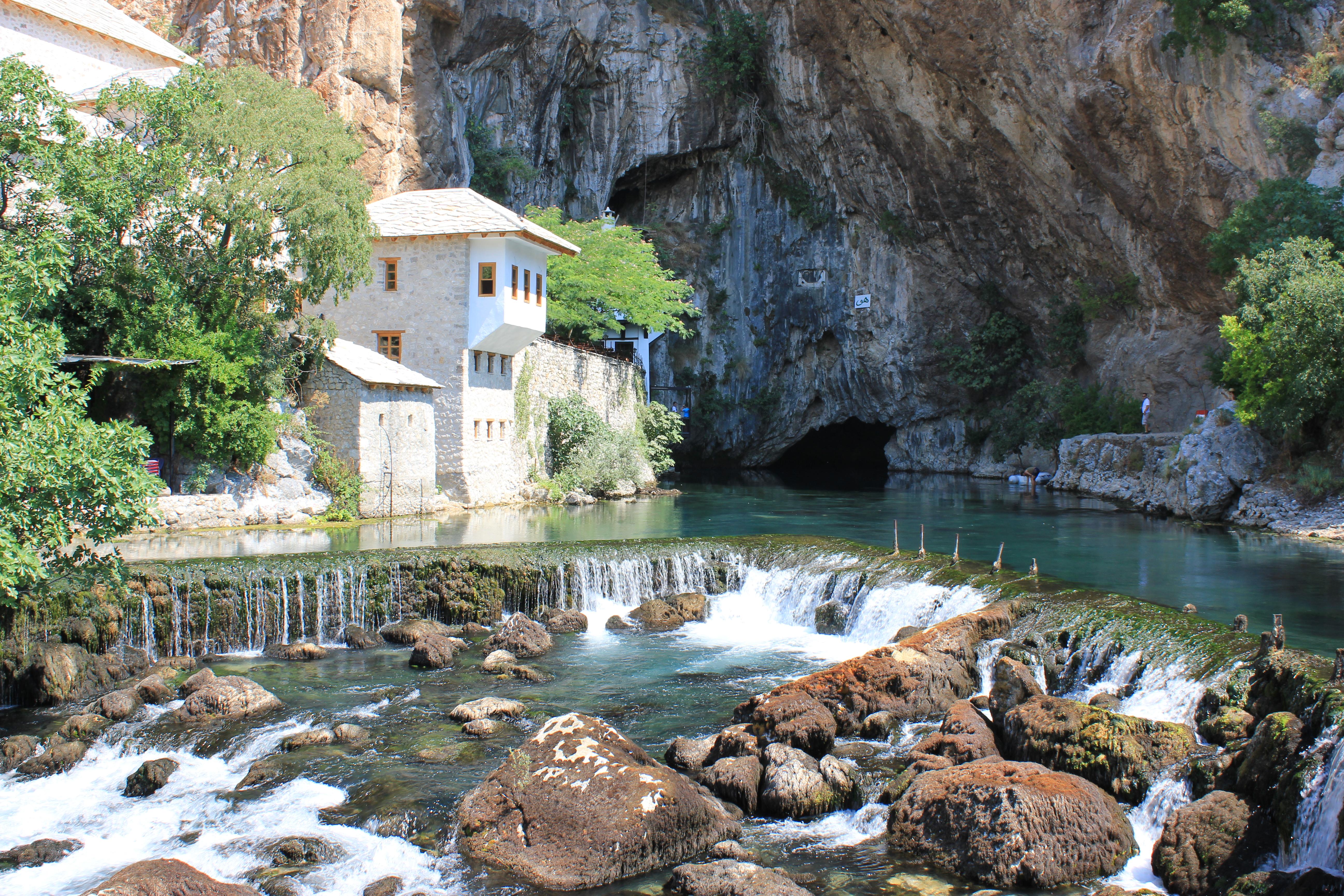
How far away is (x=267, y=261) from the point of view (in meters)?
24.2

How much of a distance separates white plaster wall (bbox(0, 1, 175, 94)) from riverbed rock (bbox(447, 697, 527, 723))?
20.7 meters

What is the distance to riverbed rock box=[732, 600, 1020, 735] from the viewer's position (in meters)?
10.9

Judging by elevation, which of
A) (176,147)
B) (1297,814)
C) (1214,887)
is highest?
(176,147)

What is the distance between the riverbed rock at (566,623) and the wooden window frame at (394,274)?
573 inches

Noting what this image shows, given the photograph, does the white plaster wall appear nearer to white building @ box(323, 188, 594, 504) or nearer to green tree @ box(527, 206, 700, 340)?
white building @ box(323, 188, 594, 504)

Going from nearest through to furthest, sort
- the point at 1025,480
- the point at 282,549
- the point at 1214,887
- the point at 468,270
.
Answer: the point at 1214,887 < the point at 282,549 < the point at 468,270 < the point at 1025,480

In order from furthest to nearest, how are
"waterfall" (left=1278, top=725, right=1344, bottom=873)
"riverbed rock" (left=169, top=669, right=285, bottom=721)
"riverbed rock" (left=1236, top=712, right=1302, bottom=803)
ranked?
"riverbed rock" (left=169, top=669, right=285, bottom=721)
"riverbed rock" (left=1236, top=712, right=1302, bottom=803)
"waterfall" (left=1278, top=725, right=1344, bottom=873)

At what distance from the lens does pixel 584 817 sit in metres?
8.05

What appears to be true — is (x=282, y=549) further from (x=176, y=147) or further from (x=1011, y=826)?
(x=1011, y=826)

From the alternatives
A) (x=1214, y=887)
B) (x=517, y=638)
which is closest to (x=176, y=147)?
(x=517, y=638)

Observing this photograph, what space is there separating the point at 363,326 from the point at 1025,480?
2458 cm

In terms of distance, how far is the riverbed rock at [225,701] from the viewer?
435 inches

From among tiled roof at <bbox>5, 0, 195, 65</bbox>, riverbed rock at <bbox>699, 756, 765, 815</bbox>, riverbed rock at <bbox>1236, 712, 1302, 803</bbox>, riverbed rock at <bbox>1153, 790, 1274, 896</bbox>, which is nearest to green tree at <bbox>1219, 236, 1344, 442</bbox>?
riverbed rock at <bbox>1236, 712, 1302, 803</bbox>

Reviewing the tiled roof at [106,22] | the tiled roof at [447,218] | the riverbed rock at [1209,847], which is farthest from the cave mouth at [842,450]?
the riverbed rock at [1209,847]
